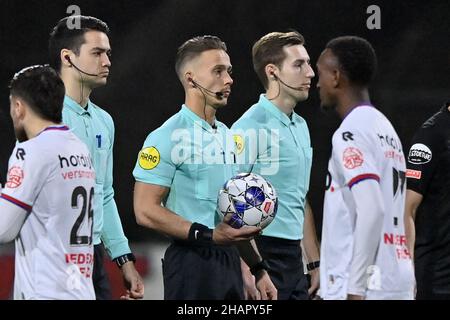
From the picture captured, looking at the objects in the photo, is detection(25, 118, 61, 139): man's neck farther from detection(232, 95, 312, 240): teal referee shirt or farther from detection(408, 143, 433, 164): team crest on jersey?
detection(408, 143, 433, 164): team crest on jersey

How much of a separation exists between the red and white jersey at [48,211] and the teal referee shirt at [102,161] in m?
1.13

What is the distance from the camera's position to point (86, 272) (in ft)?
13.8

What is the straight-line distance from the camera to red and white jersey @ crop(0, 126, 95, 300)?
13.2 feet

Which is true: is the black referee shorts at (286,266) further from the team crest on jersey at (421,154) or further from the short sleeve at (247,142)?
the team crest on jersey at (421,154)

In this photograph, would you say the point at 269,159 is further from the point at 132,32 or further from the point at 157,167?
the point at 132,32

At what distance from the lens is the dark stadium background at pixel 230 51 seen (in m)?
7.31

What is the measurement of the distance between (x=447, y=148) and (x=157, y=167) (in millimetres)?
1599

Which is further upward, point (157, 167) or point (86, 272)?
point (157, 167)

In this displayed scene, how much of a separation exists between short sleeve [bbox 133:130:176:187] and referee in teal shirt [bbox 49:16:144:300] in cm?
32

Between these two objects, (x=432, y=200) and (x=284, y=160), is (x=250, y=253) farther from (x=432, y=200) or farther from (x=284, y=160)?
(x=432, y=200)

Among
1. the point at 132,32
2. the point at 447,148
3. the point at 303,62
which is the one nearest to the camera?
the point at 447,148

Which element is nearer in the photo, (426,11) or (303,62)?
(303,62)

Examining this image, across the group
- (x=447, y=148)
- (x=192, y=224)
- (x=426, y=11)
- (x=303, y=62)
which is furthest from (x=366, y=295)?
(x=426, y=11)

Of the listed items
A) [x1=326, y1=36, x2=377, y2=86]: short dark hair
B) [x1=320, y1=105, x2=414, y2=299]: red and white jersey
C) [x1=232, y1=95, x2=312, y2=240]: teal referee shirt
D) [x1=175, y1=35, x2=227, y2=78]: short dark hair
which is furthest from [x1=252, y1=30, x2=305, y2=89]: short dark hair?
[x1=320, y1=105, x2=414, y2=299]: red and white jersey
